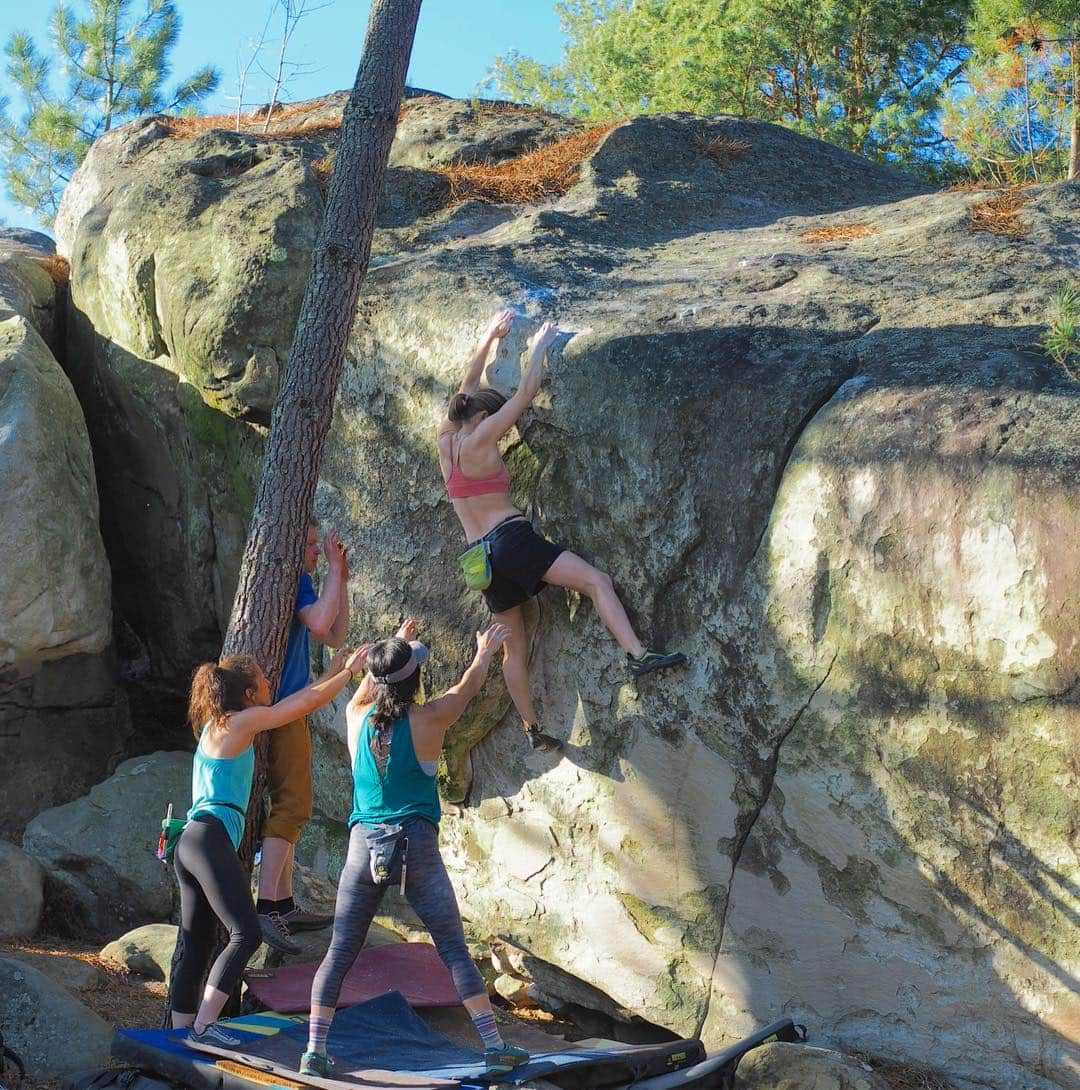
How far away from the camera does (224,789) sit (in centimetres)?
559

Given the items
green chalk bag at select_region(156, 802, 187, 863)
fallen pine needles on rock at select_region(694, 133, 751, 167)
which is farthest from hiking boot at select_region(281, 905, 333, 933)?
fallen pine needles on rock at select_region(694, 133, 751, 167)

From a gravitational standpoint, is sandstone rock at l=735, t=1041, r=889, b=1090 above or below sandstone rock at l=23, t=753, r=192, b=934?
above

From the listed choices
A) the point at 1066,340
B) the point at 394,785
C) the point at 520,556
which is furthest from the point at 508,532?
the point at 1066,340

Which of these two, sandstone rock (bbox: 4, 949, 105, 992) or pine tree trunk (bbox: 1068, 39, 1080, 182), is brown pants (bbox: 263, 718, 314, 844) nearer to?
sandstone rock (bbox: 4, 949, 105, 992)

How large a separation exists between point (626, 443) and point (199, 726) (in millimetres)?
2608

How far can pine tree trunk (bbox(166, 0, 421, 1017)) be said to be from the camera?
666 centimetres

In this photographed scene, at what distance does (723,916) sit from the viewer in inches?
248

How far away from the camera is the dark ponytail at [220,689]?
18.6 feet

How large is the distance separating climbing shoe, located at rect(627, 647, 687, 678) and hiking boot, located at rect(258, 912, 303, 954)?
91.2 inches

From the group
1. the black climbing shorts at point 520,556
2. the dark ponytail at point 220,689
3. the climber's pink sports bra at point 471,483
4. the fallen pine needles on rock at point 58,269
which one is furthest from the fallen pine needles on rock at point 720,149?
the dark ponytail at point 220,689

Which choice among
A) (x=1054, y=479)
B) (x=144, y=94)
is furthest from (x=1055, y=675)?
(x=144, y=94)

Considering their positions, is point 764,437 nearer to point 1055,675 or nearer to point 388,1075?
point 1055,675

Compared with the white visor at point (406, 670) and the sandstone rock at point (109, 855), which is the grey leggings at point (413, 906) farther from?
the sandstone rock at point (109, 855)

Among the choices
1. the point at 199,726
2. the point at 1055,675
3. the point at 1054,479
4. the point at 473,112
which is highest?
the point at 473,112
